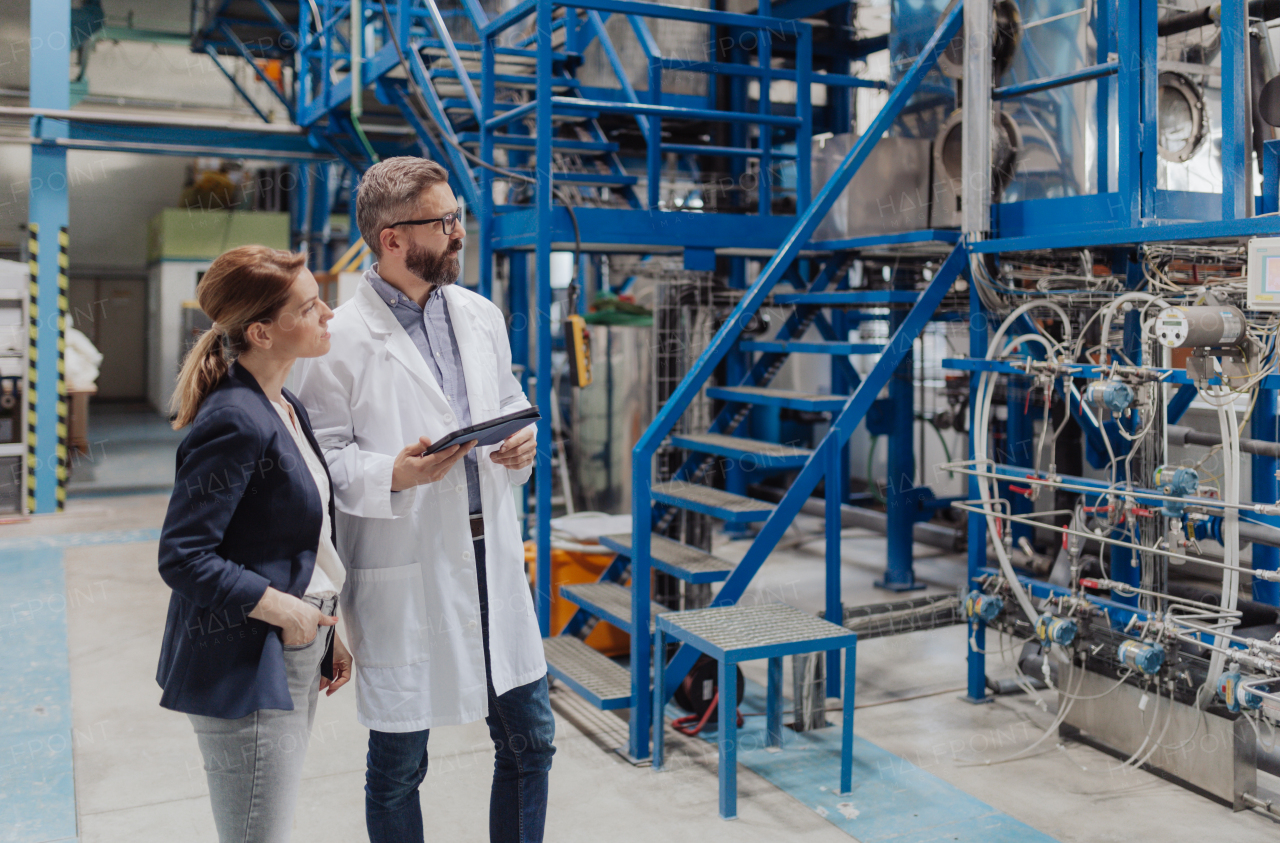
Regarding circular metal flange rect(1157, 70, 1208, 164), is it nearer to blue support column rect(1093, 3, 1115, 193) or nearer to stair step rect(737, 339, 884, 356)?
blue support column rect(1093, 3, 1115, 193)

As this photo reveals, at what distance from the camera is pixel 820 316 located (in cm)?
689

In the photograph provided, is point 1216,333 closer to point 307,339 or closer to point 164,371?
point 307,339

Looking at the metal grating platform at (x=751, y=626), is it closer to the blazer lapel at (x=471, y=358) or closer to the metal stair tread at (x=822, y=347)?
the metal stair tread at (x=822, y=347)

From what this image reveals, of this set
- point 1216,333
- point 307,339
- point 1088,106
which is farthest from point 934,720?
point 307,339

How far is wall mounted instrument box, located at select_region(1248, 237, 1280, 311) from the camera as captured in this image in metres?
3.26

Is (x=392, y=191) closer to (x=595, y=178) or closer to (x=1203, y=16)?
(x=1203, y=16)

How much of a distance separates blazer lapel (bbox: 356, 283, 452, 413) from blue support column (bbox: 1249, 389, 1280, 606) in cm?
342

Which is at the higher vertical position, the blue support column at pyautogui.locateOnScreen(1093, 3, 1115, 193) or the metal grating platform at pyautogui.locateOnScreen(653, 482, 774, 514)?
the blue support column at pyautogui.locateOnScreen(1093, 3, 1115, 193)

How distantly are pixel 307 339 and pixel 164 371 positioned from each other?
17.4m

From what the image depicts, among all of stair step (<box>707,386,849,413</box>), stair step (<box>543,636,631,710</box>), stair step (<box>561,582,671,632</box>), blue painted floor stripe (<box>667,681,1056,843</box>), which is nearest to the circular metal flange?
stair step (<box>707,386,849,413</box>)

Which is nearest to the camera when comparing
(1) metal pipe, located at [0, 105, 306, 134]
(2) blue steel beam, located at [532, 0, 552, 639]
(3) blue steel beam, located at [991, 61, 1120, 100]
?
(3) blue steel beam, located at [991, 61, 1120, 100]

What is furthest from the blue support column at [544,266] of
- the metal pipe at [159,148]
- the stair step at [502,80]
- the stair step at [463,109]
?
the metal pipe at [159,148]

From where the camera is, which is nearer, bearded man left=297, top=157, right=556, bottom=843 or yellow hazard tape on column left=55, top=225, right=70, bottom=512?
bearded man left=297, top=157, right=556, bottom=843

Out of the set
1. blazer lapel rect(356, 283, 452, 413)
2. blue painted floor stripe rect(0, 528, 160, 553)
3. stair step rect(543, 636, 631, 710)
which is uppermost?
blazer lapel rect(356, 283, 452, 413)
